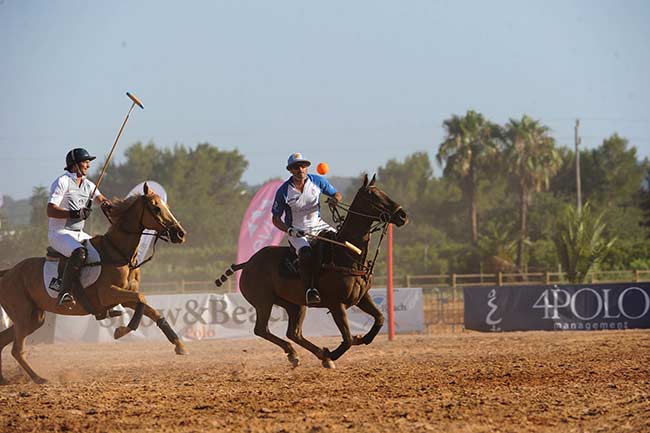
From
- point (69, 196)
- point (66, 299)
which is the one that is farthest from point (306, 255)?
point (69, 196)

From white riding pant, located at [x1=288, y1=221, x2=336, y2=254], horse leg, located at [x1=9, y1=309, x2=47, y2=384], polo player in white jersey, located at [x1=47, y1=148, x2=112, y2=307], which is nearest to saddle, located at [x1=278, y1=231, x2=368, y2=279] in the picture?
white riding pant, located at [x1=288, y1=221, x2=336, y2=254]

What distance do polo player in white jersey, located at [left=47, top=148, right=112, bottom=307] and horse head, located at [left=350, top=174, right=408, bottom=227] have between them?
362 cm

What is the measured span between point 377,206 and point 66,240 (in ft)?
14.2

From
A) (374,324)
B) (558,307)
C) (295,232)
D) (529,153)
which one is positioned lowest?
(558,307)

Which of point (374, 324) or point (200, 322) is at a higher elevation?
point (374, 324)

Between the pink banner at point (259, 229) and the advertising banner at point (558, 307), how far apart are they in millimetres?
5727

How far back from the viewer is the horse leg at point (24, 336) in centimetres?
1273

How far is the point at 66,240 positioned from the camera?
41.1 ft

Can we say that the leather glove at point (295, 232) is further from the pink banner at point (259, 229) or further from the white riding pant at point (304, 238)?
the pink banner at point (259, 229)

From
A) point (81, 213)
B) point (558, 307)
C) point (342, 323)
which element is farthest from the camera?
point (558, 307)

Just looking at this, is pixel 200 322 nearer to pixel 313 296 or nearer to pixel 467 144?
pixel 313 296

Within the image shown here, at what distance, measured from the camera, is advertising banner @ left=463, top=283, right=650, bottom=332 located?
23938mm

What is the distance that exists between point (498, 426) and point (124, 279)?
6.33m

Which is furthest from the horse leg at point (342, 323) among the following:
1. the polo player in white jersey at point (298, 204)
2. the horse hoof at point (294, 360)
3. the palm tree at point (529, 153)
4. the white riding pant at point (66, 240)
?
the palm tree at point (529, 153)
